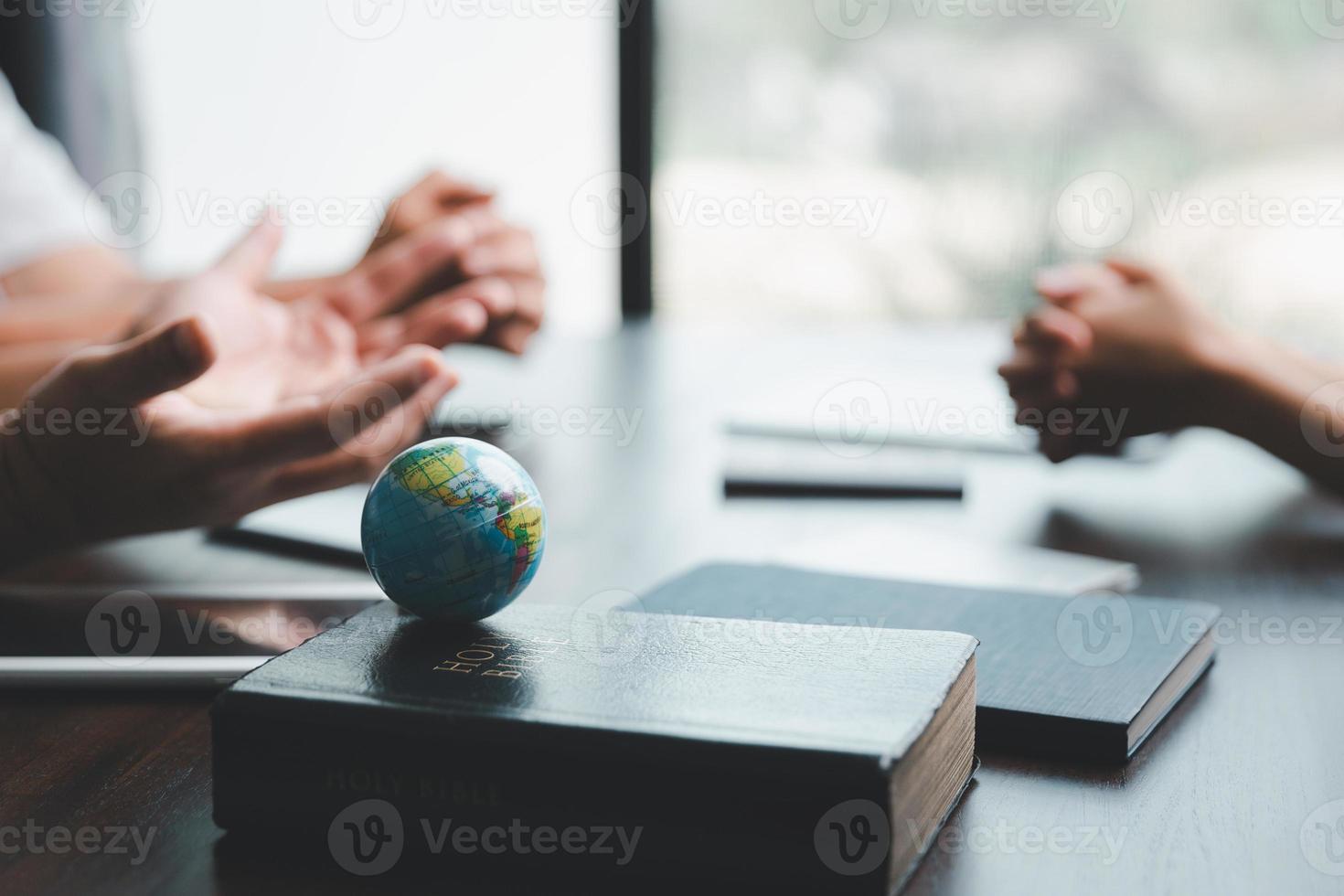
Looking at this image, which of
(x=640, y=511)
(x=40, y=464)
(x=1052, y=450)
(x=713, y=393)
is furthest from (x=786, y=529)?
(x=713, y=393)

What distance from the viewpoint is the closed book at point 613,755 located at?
492mm

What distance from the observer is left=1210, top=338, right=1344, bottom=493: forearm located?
3.86 feet

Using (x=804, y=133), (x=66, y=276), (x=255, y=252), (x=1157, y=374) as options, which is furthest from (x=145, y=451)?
(x=804, y=133)

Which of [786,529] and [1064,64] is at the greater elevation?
[1064,64]

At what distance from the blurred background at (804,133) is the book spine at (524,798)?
10.4 feet

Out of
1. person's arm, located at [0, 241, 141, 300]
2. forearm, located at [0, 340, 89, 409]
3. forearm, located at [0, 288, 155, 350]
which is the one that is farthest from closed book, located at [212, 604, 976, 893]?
person's arm, located at [0, 241, 141, 300]

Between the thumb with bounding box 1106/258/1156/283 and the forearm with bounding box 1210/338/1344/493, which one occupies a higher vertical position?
the thumb with bounding box 1106/258/1156/283

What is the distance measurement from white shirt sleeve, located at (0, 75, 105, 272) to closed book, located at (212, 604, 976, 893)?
1713 millimetres

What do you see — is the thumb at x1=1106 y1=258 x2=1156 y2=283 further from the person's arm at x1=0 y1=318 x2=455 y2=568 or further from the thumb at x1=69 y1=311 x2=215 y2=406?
the thumb at x1=69 y1=311 x2=215 y2=406

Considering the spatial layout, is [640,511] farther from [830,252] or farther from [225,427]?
[830,252]

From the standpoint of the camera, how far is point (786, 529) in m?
1.14

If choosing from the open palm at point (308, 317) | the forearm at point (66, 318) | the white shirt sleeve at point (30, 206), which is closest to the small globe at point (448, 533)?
the open palm at point (308, 317)

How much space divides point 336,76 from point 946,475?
297 centimetres

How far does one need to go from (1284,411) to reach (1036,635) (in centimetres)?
57
